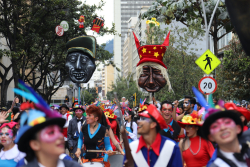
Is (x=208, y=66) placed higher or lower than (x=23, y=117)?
higher

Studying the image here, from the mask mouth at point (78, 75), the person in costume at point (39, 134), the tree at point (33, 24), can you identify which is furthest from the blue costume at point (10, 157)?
the tree at point (33, 24)

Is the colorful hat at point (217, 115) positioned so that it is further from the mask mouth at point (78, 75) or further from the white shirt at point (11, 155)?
the mask mouth at point (78, 75)

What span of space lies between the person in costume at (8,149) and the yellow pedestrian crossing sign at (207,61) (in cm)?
826

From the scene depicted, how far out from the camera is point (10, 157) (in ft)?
15.8

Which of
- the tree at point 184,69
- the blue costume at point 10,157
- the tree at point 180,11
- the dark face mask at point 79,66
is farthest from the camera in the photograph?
the tree at point 184,69

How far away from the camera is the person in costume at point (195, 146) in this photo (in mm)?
5074

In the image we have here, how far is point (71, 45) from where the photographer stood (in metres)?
12.1

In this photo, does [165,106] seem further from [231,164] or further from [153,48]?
[231,164]

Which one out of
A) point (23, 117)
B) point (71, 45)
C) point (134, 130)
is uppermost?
point (71, 45)

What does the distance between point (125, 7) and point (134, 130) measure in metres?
169

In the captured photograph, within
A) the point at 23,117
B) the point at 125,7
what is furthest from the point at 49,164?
the point at 125,7

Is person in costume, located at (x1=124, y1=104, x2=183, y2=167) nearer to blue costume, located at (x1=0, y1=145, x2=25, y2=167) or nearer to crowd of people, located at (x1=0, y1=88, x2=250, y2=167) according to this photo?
crowd of people, located at (x1=0, y1=88, x2=250, y2=167)

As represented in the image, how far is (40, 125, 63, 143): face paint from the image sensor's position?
2.83 m

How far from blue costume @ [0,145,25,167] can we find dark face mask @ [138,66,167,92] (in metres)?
4.89
